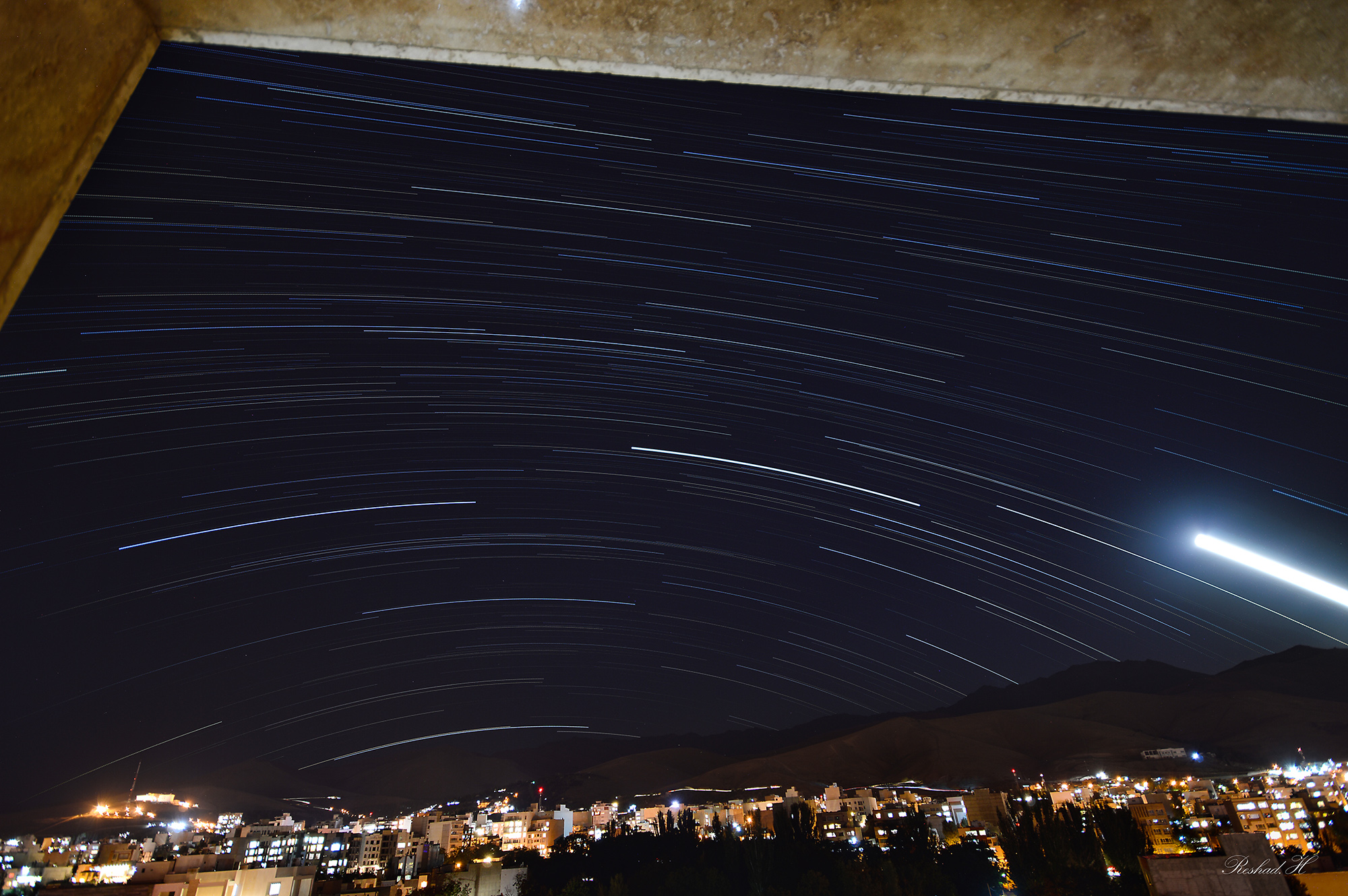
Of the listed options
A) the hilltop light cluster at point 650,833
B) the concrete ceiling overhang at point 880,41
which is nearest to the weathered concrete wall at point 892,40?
the concrete ceiling overhang at point 880,41

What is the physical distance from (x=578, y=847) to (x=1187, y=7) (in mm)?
39790

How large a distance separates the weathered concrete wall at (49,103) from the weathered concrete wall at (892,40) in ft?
Result: 0.84

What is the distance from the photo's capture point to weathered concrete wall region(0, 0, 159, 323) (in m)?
1.13

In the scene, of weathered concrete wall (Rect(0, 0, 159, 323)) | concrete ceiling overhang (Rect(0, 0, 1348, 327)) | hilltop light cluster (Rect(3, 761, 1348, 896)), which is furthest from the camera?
hilltop light cluster (Rect(3, 761, 1348, 896))

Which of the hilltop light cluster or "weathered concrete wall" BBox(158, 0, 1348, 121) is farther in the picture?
the hilltop light cluster

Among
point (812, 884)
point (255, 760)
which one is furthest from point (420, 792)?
point (812, 884)

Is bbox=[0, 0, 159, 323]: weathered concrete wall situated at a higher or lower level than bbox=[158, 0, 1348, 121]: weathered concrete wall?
lower

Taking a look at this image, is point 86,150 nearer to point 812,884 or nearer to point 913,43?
point 913,43

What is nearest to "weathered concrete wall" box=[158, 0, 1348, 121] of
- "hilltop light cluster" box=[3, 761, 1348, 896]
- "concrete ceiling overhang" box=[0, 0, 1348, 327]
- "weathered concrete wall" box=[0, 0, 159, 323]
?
"concrete ceiling overhang" box=[0, 0, 1348, 327]

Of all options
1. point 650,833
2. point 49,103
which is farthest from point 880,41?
point 650,833

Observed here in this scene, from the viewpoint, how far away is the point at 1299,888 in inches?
471

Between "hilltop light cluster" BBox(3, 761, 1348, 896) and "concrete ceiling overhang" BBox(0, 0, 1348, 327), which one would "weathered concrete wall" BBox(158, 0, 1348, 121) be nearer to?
"concrete ceiling overhang" BBox(0, 0, 1348, 327)

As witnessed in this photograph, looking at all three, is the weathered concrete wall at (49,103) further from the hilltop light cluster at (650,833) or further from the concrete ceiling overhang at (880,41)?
the hilltop light cluster at (650,833)

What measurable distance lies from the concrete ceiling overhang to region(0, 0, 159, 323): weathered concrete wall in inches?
2.7
